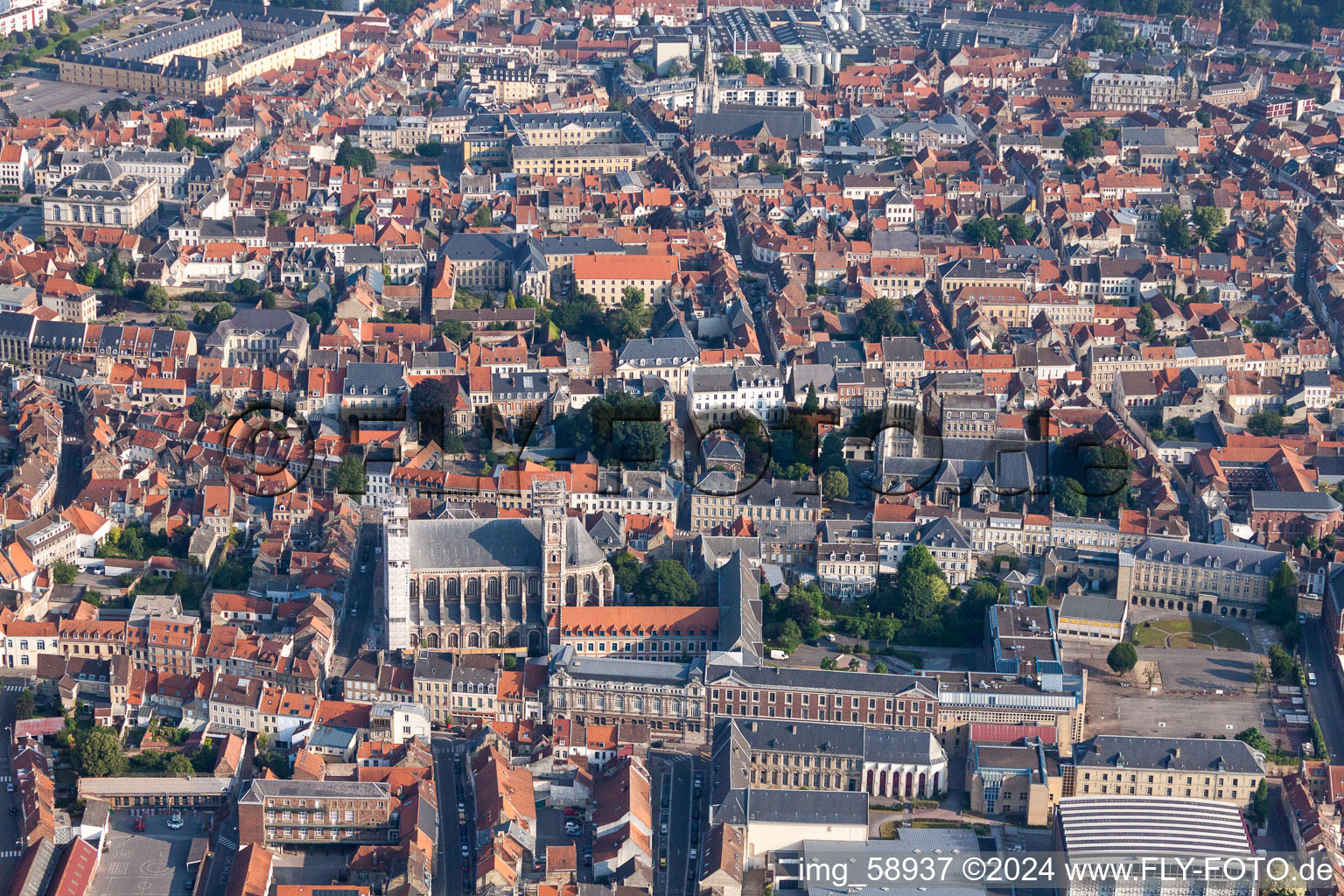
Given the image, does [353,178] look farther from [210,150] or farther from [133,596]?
[133,596]

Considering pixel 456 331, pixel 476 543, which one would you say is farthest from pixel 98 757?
pixel 456 331

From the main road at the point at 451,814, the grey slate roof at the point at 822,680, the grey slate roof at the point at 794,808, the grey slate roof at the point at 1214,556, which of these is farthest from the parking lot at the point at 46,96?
the grey slate roof at the point at 794,808

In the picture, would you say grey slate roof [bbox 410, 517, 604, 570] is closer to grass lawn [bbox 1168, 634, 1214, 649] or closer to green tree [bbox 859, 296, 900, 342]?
grass lawn [bbox 1168, 634, 1214, 649]

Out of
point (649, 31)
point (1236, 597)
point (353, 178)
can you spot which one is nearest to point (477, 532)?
point (1236, 597)

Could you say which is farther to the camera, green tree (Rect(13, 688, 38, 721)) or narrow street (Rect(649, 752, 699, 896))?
green tree (Rect(13, 688, 38, 721))

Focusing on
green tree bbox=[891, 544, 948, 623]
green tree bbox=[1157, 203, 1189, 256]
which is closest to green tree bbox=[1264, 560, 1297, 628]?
green tree bbox=[891, 544, 948, 623]

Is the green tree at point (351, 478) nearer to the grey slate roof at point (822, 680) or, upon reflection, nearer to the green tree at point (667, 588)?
the green tree at point (667, 588)
